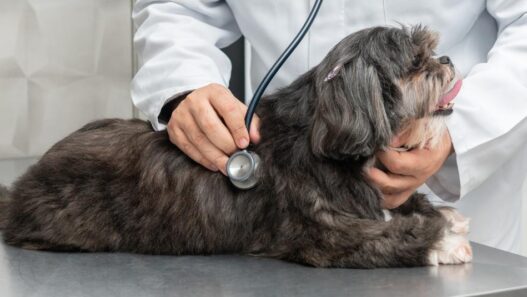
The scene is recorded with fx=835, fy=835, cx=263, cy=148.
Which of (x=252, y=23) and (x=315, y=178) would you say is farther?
(x=252, y=23)

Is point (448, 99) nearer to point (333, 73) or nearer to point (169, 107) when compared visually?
point (333, 73)

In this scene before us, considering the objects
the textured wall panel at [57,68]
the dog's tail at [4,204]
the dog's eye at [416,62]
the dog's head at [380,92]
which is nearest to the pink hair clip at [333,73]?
the dog's head at [380,92]

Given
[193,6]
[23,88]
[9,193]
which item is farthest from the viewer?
[23,88]

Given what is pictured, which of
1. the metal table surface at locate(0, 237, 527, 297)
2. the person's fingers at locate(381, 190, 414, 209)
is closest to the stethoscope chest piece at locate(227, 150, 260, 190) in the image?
the metal table surface at locate(0, 237, 527, 297)

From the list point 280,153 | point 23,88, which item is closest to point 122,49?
point 23,88

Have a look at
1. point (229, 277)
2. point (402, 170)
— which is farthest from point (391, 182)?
point (229, 277)

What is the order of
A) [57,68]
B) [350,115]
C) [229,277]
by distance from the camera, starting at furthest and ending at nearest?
[57,68], [350,115], [229,277]

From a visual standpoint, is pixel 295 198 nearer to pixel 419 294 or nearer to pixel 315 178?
pixel 315 178

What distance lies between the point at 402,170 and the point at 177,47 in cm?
55

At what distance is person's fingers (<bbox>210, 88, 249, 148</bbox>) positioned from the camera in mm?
1402

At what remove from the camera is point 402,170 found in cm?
142

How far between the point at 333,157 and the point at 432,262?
0.76ft

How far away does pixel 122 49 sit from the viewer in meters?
2.72

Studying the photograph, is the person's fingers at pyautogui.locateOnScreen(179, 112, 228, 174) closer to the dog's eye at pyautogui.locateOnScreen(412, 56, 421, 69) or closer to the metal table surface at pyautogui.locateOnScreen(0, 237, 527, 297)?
the metal table surface at pyautogui.locateOnScreen(0, 237, 527, 297)
